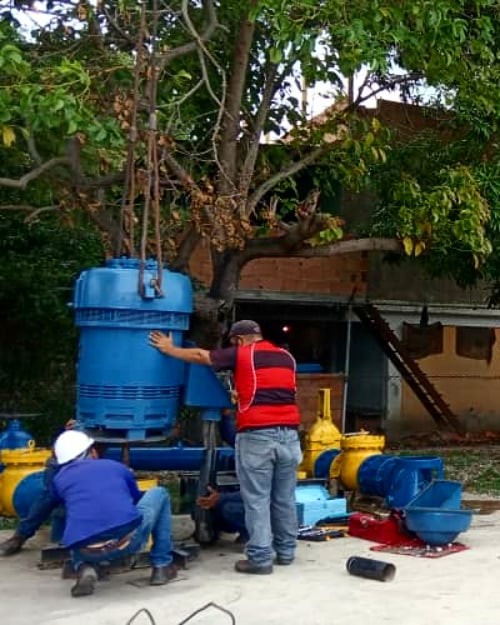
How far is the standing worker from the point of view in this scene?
Answer: 6.51 metres

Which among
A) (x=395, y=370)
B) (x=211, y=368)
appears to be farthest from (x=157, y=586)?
(x=395, y=370)

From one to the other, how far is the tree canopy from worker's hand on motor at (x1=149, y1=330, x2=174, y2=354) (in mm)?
736

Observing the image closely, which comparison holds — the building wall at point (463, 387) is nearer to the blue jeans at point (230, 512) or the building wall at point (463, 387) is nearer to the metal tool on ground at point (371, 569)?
the blue jeans at point (230, 512)

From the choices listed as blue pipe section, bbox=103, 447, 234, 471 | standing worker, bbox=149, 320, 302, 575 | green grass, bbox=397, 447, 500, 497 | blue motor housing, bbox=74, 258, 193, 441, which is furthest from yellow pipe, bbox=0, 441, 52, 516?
green grass, bbox=397, 447, 500, 497

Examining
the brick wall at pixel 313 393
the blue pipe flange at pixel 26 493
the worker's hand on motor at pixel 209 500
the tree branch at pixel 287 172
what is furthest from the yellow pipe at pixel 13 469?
the brick wall at pixel 313 393

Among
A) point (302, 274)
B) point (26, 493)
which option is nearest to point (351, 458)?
point (26, 493)

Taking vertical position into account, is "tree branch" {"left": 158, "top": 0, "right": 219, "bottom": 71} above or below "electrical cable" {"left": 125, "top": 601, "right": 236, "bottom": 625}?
above

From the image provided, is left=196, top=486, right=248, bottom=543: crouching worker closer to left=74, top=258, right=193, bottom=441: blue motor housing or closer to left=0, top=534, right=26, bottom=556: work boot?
left=74, top=258, right=193, bottom=441: blue motor housing

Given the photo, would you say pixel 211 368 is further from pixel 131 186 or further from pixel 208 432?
pixel 131 186

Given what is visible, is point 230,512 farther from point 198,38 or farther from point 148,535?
point 198,38

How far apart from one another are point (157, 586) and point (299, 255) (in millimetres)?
4316

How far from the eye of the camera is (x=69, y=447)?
586 centimetres

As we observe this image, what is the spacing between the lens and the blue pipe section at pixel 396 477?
25.7 feet

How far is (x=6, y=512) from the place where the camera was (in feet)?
23.9
